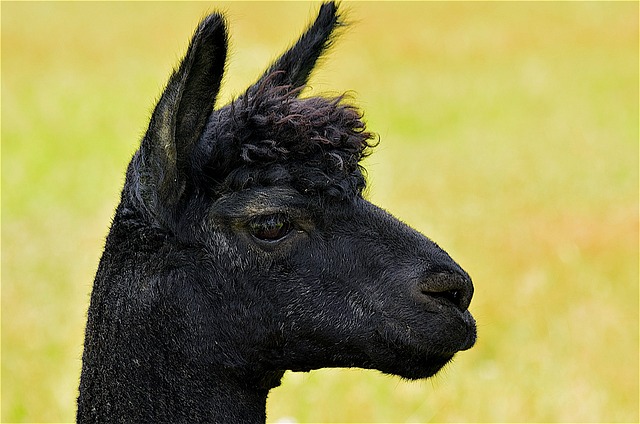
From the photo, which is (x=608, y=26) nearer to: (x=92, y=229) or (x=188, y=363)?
(x=92, y=229)

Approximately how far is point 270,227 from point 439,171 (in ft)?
50.8

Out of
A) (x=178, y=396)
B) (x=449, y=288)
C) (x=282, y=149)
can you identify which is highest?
(x=282, y=149)

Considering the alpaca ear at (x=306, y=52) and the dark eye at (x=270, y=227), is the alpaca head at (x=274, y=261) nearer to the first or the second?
the dark eye at (x=270, y=227)

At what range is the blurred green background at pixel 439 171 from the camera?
10.9m

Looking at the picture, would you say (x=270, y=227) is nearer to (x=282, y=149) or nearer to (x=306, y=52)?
(x=282, y=149)

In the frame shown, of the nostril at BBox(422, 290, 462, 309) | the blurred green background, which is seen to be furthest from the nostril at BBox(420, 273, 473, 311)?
the blurred green background

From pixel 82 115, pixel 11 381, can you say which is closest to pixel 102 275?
pixel 11 381

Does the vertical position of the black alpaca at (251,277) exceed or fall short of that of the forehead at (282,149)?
it falls short

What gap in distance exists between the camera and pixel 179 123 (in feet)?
15.3

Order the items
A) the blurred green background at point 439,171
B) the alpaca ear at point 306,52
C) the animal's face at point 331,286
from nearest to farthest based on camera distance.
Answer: the animal's face at point 331,286 → the alpaca ear at point 306,52 → the blurred green background at point 439,171

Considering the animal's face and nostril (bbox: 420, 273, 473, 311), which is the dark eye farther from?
nostril (bbox: 420, 273, 473, 311)

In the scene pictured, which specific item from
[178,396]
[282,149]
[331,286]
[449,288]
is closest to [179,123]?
[282,149]

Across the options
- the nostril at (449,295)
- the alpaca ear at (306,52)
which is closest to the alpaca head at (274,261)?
the nostril at (449,295)

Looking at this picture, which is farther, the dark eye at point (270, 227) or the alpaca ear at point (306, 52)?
the alpaca ear at point (306, 52)
